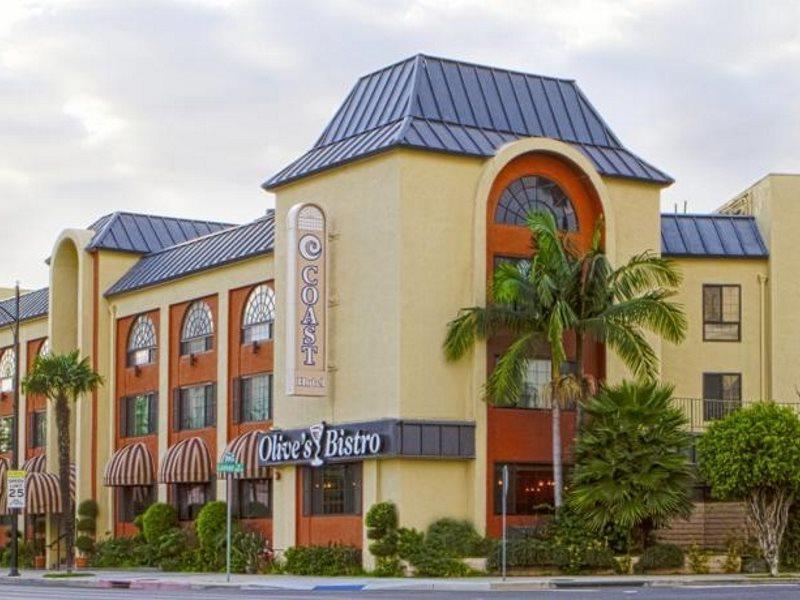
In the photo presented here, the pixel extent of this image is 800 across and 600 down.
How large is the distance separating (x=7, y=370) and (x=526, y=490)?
108ft

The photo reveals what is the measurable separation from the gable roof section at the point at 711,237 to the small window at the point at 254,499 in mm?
14306

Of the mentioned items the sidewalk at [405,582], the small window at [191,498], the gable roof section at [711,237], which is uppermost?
the gable roof section at [711,237]


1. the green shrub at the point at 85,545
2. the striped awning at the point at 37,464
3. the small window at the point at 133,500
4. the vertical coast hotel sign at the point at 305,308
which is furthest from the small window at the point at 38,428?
the vertical coast hotel sign at the point at 305,308

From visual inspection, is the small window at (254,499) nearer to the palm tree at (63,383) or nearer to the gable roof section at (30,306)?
the palm tree at (63,383)

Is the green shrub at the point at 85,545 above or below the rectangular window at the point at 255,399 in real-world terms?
below

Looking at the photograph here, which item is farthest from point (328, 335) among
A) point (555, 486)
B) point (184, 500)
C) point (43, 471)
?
point (43, 471)

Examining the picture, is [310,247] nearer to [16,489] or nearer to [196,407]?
[196,407]

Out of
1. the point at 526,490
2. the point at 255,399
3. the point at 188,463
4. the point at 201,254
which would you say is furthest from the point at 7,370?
the point at 526,490

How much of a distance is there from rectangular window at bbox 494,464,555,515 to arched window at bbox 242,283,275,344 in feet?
33.8

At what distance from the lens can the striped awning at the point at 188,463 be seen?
57062mm

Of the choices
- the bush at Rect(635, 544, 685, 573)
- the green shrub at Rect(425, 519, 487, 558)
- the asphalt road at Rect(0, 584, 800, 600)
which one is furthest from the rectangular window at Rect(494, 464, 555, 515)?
the asphalt road at Rect(0, 584, 800, 600)

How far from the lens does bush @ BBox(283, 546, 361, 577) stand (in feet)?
156

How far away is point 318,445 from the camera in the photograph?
162ft

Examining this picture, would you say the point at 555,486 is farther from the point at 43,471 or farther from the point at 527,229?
the point at 43,471
